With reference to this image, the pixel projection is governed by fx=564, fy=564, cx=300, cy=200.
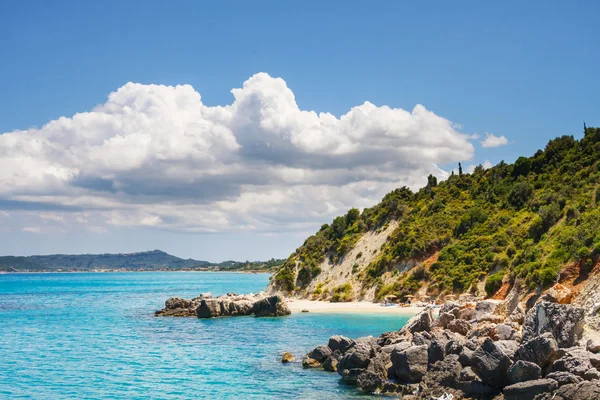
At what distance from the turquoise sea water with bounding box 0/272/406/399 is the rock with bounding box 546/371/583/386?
33.5ft

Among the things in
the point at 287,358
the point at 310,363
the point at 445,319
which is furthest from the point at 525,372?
the point at 287,358

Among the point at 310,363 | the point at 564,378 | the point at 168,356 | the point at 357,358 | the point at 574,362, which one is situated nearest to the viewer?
the point at 564,378

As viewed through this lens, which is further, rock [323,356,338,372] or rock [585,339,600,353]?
rock [323,356,338,372]

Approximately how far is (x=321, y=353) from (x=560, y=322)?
1536cm

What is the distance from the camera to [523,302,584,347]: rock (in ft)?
100

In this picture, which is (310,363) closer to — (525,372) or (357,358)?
(357,358)

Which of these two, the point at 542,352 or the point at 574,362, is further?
the point at 542,352

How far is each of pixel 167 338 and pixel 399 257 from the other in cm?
4382

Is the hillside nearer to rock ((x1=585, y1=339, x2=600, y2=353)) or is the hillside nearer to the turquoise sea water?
the turquoise sea water

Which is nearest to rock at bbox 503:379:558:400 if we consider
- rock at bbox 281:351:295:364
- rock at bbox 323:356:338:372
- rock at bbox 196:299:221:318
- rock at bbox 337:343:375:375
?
rock at bbox 337:343:375:375

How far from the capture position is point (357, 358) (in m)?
34.1

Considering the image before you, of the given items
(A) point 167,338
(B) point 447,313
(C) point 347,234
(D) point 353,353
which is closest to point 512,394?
(D) point 353,353

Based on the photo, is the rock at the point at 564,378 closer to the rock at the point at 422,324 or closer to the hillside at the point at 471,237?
the rock at the point at 422,324

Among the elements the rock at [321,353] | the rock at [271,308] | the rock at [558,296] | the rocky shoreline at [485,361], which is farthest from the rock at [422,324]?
the rock at [271,308]
